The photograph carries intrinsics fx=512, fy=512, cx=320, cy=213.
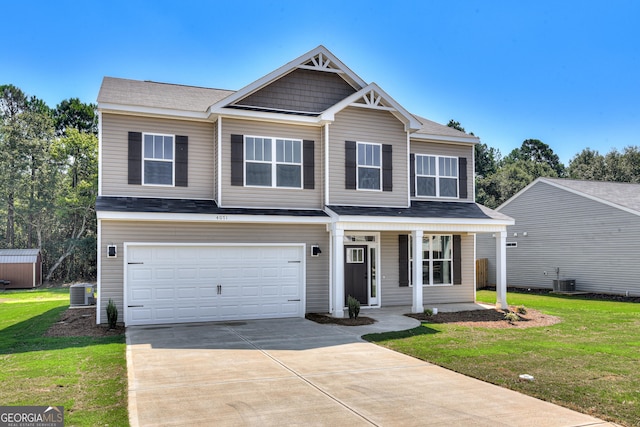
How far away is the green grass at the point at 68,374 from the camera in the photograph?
6184 millimetres

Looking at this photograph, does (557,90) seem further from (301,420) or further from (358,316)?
(301,420)

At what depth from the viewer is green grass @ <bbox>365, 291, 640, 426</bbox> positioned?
684 centimetres

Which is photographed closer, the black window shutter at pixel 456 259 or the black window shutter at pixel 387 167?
the black window shutter at pixel 387 167

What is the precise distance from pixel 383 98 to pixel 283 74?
3.17m

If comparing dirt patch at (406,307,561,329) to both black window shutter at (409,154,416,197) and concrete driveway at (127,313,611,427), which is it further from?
black window shutter at (409,154,416,197)

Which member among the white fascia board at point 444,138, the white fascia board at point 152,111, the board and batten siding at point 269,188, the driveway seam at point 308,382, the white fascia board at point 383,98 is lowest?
the driveway seam at point 308,382

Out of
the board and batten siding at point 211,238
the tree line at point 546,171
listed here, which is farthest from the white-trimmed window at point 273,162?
the tree line at point 546,171

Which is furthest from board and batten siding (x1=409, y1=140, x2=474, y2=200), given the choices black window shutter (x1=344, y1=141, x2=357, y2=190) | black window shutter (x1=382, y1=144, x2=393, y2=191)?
black window shutter (x1=344, y1=141, x2=357, y2=190)

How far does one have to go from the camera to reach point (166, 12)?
14266 millimetres

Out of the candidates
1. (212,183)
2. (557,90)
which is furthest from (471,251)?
(557,90)

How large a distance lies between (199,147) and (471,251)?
9987 mm

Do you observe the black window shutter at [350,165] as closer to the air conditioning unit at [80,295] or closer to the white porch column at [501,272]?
the white porch column at [501,272]

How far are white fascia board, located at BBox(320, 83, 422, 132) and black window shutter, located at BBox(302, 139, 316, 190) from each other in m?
0.96

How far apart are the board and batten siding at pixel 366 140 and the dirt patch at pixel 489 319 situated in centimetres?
385
